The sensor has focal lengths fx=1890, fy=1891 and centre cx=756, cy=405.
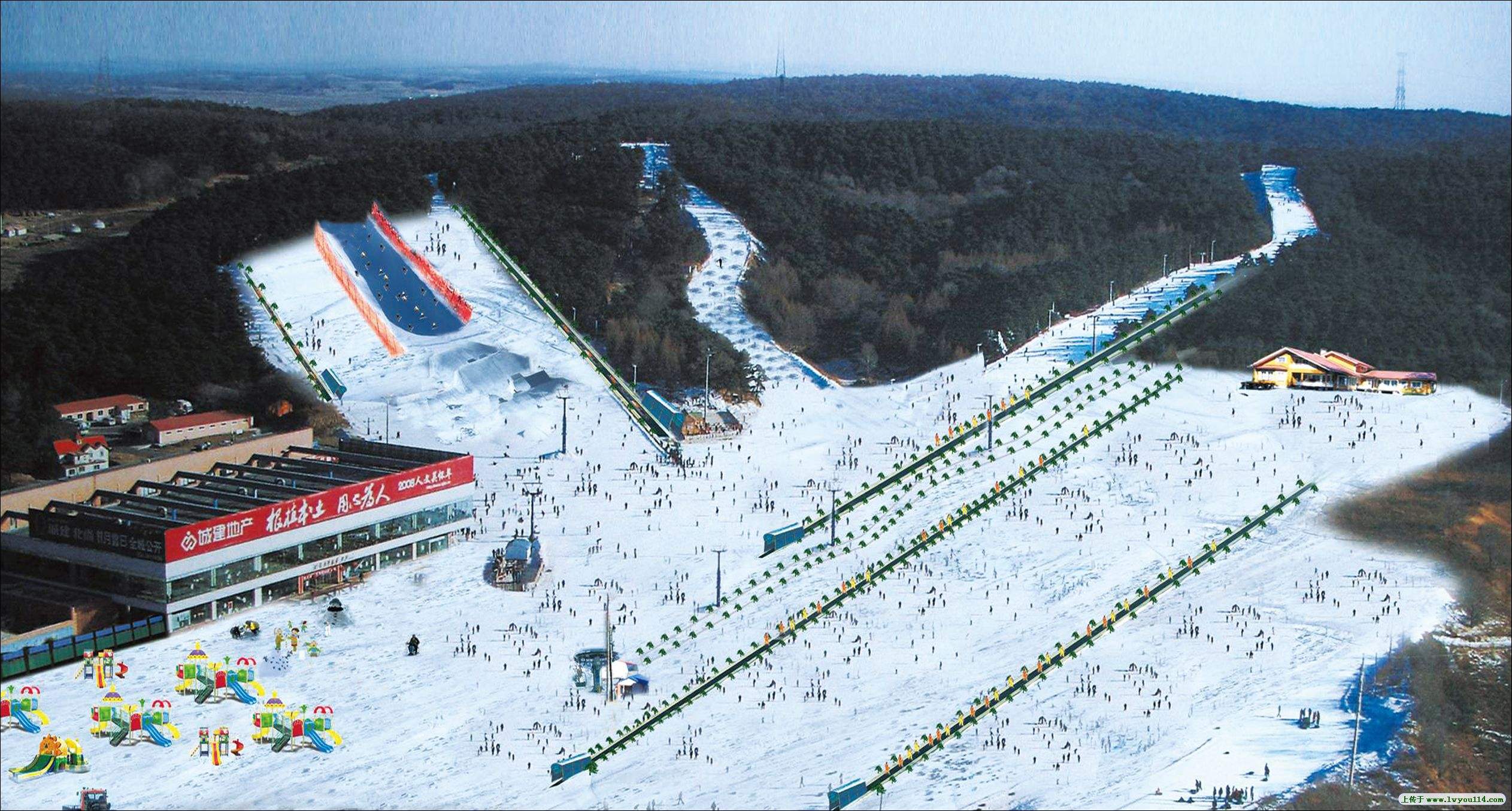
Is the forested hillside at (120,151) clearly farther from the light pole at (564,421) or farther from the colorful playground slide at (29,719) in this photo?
the colorful playground slide at (29,719)

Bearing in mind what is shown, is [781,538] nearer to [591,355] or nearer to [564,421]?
[564,421]

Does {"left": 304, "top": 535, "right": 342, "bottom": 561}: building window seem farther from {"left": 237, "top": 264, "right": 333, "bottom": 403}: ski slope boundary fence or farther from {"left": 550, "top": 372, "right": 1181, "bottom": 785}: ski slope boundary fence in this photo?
{"left": 237, "top": 264, "right": 333, "bottom": 403}: ski slope boundary fence

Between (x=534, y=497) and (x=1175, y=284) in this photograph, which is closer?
(x=534, y=497)

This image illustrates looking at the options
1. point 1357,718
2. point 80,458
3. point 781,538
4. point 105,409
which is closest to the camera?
point 1357,718

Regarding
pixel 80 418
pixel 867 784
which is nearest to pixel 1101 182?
pixel 80 418

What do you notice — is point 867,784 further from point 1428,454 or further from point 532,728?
point 1428,454

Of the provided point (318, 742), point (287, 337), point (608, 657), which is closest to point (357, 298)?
point (287, 337)

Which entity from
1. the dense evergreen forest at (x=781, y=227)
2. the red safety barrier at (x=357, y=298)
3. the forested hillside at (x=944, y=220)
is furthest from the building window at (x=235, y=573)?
the forested hillside at (x=944, y=220)
